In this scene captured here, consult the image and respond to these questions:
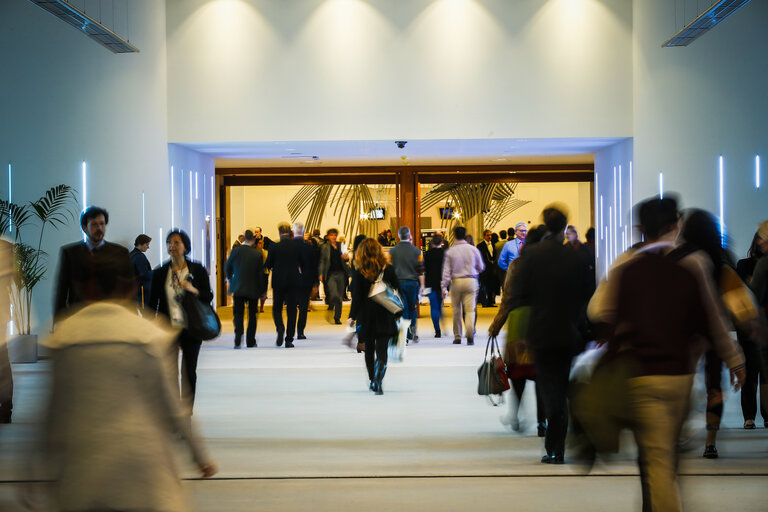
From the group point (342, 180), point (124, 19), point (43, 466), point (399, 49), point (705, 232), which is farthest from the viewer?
point (342, 180)

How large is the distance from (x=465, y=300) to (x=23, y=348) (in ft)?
19.3

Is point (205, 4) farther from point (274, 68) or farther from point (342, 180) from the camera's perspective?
point (342, 180)

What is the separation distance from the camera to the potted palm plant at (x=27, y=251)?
10414mm

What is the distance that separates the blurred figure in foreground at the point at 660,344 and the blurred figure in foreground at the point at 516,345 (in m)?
1.94

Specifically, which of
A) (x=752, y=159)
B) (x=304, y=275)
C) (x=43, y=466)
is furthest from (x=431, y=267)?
(x=43, y=466)

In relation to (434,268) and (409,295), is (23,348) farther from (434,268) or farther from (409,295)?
(434,268)

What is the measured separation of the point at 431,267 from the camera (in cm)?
1342

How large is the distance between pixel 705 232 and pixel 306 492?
8.84ft

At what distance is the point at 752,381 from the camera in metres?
6.39

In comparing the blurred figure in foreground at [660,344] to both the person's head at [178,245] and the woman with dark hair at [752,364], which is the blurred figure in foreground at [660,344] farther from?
the person's head at [178,245]

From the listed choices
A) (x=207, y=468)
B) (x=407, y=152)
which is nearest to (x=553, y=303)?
(x=207, y=468)

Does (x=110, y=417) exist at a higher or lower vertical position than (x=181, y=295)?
lower

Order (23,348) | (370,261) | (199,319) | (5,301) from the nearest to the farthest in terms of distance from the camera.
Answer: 1. (5,301)
2. (199,319)
3. (370,261)
4. (23,348)

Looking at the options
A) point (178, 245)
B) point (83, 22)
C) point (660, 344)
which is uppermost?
point (83, 22)
